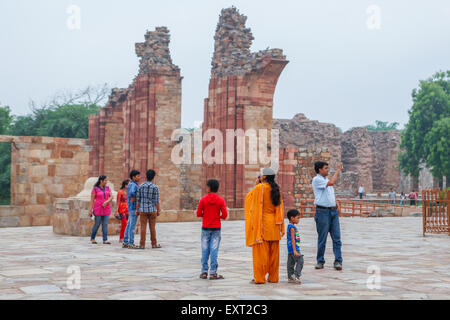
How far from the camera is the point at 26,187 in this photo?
1453 cm

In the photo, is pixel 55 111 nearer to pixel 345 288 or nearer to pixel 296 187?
pixel 296 187

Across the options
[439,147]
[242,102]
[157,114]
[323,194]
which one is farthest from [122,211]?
[439,147]

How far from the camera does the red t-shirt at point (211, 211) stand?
610 centimetres

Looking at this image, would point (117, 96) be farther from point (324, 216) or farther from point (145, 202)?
point (324, 216)

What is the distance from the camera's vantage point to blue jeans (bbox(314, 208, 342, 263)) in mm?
6602

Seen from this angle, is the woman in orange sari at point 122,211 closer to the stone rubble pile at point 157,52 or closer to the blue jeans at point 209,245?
the blue jeans at point 209,245

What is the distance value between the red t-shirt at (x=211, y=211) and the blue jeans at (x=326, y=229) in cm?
130

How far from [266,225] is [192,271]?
49.8 inches

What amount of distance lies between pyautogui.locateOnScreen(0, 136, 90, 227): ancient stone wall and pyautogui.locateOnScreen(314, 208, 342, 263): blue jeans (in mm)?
10008

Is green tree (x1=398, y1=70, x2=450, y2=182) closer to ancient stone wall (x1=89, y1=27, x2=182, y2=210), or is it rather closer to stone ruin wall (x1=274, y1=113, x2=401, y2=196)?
stone ruin wall (x1=274, y1=113, x2=401, y2=196)

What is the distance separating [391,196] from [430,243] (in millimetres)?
25378

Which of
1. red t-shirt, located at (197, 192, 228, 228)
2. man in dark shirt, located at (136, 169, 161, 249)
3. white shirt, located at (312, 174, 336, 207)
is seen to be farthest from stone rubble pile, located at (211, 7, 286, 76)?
red t-shirt, located at (197, 192, 228, 228)
